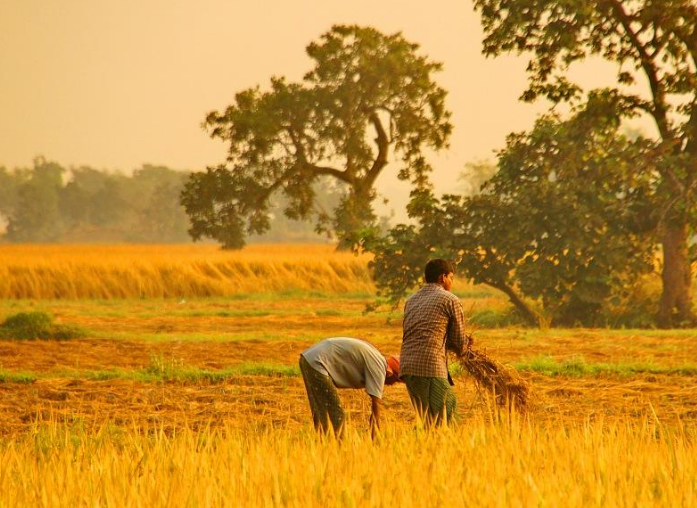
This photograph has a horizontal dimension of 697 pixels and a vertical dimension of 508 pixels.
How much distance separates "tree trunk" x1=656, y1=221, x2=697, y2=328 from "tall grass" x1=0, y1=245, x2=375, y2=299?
14036mm

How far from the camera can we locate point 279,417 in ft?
37.3

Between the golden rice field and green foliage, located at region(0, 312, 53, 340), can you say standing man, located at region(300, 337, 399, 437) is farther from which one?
green foliage, located at region(0, 312, 53, 340)

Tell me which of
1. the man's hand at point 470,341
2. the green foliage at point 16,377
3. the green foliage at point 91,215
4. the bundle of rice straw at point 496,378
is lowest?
the green foliage at point 16,377

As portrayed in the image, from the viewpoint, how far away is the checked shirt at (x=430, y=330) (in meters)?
8.66

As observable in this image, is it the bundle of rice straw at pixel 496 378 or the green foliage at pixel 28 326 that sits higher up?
the bundle of rice straw at pixel 496 378

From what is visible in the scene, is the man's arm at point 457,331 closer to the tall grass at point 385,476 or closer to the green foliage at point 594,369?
the tall grass at point 385,476

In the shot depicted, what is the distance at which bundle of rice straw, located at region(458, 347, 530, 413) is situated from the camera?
31.5 feet

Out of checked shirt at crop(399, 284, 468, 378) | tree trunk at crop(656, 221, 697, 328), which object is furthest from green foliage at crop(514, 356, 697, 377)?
tree trunk at crop(656, 221, 697, 328)

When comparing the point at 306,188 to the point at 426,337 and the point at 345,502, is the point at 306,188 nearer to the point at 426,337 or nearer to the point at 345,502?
the point at 426,337

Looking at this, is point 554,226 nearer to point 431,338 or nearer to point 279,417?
point 279,417

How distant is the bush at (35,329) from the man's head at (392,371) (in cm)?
1206

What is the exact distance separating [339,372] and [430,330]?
777mm

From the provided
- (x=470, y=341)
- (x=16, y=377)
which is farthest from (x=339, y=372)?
(x=16, y=377)

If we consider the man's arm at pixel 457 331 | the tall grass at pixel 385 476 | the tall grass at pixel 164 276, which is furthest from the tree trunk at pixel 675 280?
the tall grass at pixel 385 476
